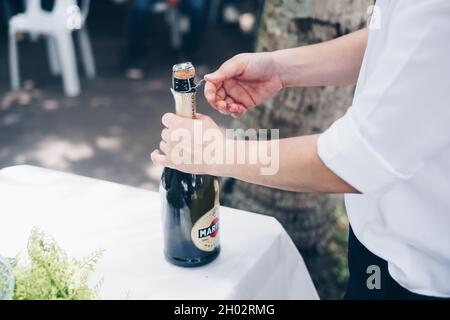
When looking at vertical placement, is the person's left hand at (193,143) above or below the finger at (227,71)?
below

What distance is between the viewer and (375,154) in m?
0.78

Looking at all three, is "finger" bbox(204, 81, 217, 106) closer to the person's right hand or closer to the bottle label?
the person's right hand

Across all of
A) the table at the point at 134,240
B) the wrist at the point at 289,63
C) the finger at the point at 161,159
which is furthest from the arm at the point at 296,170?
the wrist at the point at 289,63

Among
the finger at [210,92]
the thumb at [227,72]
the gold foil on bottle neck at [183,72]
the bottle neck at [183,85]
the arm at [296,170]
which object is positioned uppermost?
the gold foil on bottle neck at [183,72]

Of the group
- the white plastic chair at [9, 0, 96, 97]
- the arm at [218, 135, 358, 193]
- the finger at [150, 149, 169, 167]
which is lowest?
the white plastic chair at [9, 0, 96, 97]

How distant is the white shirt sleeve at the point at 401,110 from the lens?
0.71 metres

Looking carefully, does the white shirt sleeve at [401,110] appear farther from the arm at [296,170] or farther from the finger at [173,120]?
the finger at [173,120]

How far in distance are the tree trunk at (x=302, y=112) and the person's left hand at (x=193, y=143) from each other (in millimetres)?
978

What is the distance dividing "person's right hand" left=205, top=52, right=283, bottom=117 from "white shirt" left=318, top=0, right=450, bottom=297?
12.2 inches

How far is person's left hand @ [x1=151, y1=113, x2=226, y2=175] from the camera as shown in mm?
958

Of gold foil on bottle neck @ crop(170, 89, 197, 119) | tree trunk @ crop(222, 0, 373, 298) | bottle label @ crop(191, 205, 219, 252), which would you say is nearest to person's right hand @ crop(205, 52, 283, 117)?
gold foil on bottle neck @ crop(170, 89, 197, 119)

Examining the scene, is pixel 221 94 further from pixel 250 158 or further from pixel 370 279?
pixel 370 279

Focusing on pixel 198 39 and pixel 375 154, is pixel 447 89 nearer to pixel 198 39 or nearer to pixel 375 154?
pixel 375 154
